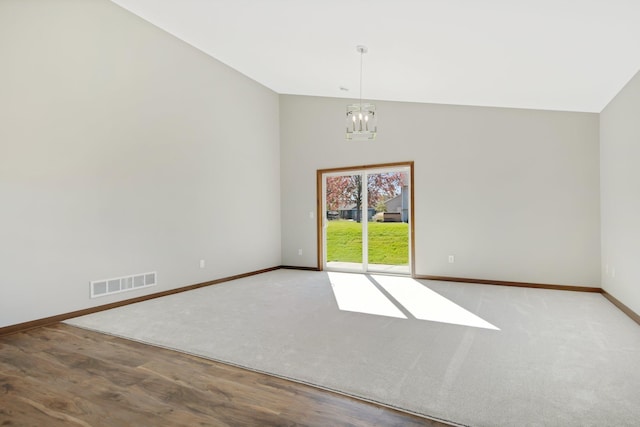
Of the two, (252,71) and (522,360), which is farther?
(252,71)

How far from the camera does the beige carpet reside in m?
1.98

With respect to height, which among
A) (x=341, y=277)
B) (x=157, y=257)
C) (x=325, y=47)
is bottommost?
(x=341, y=277)

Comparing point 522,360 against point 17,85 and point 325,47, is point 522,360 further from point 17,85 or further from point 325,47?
point 17,85

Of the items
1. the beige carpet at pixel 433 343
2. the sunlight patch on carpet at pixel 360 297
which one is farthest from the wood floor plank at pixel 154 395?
the sunlight patch on carpet at pixel 360 297

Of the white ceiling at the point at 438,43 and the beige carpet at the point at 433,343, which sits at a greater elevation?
the white ceiling at the point at 438,43

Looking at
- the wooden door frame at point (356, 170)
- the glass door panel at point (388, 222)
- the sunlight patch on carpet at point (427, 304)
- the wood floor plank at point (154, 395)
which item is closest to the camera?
the wood floor plank at point (154, 395)

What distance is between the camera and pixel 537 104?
460 centimetres

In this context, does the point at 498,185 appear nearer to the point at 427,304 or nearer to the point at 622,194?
the point at 622,194

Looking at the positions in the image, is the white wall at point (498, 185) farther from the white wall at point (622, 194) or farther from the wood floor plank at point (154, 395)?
the wood floor plank at point (154, 395)

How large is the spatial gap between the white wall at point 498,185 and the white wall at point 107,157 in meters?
2.57

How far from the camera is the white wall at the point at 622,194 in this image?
11.2 ft

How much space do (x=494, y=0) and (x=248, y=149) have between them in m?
4.82

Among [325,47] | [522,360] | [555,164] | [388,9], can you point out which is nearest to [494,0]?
[388,9]

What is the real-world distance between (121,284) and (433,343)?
375 cm
